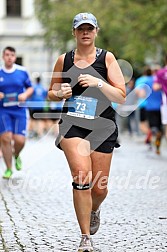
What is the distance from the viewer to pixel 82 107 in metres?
6.16

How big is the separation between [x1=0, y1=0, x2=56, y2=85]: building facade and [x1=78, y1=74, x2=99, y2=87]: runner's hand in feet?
127

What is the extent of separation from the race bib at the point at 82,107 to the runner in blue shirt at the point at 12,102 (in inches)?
207

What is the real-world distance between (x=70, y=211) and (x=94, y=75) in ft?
8.28

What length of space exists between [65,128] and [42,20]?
2930 cm

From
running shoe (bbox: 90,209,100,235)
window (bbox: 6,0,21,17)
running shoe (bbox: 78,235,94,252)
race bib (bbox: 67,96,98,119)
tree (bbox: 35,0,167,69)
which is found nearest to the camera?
running shoe (bbox: 78,235,94,252)

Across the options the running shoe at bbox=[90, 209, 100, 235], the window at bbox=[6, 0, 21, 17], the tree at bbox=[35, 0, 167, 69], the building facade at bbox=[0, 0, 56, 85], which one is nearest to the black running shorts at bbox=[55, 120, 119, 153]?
the running shoe at bbox=[90, 209, 100, 235]

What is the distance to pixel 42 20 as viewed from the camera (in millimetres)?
35094

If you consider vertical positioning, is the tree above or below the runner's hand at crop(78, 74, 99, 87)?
below

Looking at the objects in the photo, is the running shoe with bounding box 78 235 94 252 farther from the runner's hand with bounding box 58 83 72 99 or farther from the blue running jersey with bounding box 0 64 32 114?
the blue running jersey with bounding box 0 64 32 114

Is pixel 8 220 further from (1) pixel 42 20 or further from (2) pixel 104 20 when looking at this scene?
(1) pixel 42 20

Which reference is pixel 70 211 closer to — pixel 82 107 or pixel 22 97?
pixel 82 107

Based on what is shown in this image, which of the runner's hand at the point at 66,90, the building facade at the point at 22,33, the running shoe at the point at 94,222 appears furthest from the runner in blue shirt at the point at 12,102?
the building facade at the point at 22,33

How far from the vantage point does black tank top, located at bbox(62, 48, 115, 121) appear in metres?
6.19

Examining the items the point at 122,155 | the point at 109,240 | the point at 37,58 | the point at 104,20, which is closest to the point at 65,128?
the point at 109,240
